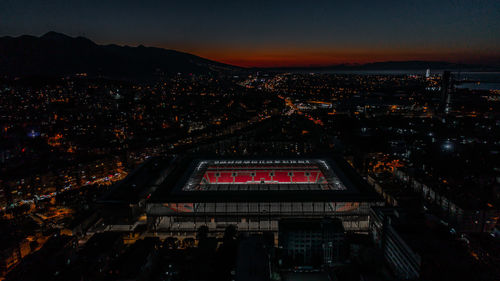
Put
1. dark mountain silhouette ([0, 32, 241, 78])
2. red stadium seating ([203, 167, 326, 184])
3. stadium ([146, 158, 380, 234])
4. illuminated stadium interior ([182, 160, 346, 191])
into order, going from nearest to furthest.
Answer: stadium ([146, 158, 380, 234])
illuminated stadium interior ([182, 160, 346, 191])
red stadium seating ([203, 167, 326, 184])
dark mountain silhouette ([0, 32, 241, 78])

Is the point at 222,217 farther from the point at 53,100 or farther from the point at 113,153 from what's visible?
the point at 53,100

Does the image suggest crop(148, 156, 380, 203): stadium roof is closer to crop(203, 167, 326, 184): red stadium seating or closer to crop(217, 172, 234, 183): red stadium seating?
crop(203, 167, 326, 184): red stadium seating

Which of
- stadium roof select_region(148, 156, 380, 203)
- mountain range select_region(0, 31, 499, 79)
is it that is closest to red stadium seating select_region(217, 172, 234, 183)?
stadium roof select_region(148, 156, 380, 203)

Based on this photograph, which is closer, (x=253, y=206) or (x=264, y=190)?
(x=253, y=206)

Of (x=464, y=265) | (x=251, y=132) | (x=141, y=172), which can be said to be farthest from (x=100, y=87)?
(x=464, y=265)

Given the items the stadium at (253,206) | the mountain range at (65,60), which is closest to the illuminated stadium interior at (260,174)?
the stadium at (253,206)

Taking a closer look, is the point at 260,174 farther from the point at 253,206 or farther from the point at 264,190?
Result: the point at 253,206

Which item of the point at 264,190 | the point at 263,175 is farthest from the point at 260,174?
the point at 264,190

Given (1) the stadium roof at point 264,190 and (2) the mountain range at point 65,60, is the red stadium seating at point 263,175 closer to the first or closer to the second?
(1) the stadium roof at point 264,190
